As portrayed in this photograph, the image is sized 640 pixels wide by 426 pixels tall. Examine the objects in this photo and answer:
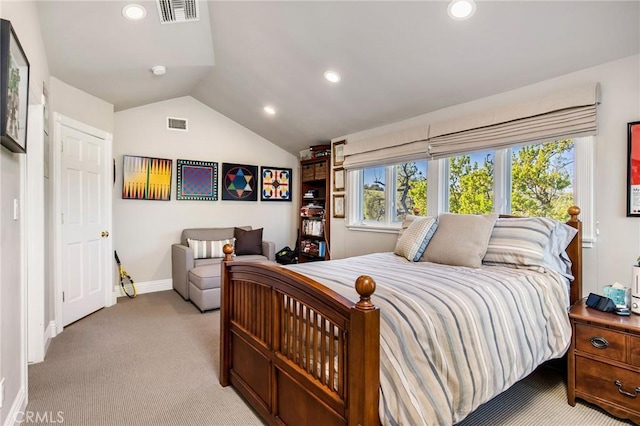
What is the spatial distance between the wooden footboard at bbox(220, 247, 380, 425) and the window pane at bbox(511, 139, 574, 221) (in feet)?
7.48

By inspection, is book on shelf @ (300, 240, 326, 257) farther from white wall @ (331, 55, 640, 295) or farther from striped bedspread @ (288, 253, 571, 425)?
white wall @ (331, 55, 640, 295)

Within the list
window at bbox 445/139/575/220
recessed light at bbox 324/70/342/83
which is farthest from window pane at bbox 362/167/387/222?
recessed light at bbox 324/70/342/83

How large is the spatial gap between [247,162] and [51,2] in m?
3.20

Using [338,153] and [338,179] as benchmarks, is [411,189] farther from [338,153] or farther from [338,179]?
[338,153]

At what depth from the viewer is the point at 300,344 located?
1.54 metres

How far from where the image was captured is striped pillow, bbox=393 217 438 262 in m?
2.62

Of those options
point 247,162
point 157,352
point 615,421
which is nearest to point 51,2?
point 157,352

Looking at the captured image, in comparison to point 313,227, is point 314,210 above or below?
A: above

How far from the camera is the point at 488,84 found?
2.77 meters

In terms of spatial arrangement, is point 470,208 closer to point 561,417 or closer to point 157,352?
point 561,417

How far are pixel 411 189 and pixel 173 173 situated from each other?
3.28 m

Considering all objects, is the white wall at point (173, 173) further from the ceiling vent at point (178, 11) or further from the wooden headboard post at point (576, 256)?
the wooden headboard post at point (576, 256)

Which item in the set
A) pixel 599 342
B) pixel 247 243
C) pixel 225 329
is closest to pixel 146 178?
pixel 247 243

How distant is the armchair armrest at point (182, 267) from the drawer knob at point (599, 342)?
3.88 m
